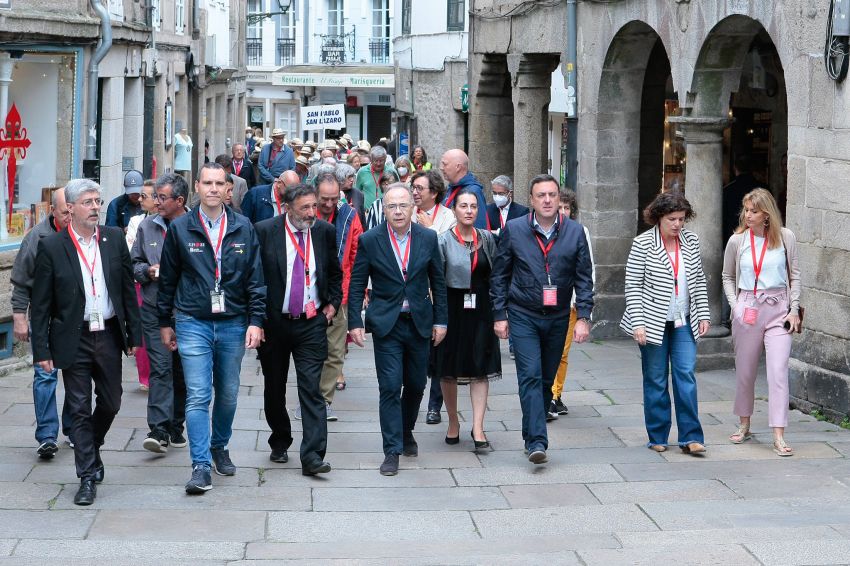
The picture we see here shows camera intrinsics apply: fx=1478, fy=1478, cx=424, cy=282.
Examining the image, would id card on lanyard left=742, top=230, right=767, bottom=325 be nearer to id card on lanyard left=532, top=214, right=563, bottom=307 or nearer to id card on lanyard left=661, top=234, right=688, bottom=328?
id card on lanyard left=661, top=234, right=688, bottom=328

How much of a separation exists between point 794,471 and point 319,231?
3306mm

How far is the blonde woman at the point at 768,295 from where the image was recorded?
980 cm

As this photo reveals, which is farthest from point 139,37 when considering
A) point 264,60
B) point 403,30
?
point 264,60

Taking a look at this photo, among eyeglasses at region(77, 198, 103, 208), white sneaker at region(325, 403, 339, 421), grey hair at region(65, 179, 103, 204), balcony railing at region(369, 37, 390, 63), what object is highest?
balcony railing at region(369, 37, 390, 63)

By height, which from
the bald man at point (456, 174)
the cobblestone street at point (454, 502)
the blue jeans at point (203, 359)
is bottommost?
the cobblestone street at point (454, 502)

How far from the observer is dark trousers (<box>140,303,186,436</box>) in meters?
9.60

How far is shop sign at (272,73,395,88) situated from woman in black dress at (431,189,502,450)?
1754 inches

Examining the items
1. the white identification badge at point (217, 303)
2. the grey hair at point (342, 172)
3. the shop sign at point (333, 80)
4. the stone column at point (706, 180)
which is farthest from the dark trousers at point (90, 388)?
the shop sign at point (333, 80)

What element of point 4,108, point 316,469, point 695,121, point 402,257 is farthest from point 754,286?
point 4,108

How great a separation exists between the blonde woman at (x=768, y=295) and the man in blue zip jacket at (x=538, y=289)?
114 cm

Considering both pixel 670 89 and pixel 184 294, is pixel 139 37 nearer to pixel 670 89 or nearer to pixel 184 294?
pixel 670 89

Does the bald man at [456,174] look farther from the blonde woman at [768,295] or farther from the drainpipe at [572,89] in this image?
the drainpipe at [572,89]

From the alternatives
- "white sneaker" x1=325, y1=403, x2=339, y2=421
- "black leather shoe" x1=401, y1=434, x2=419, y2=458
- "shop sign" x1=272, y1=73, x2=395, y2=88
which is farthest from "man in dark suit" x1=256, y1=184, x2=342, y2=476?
"shop sign" x1=272, y1=73, x2=395, y2=88

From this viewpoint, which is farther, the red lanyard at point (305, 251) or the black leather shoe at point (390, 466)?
the black leather shoe at point (390, 466)
